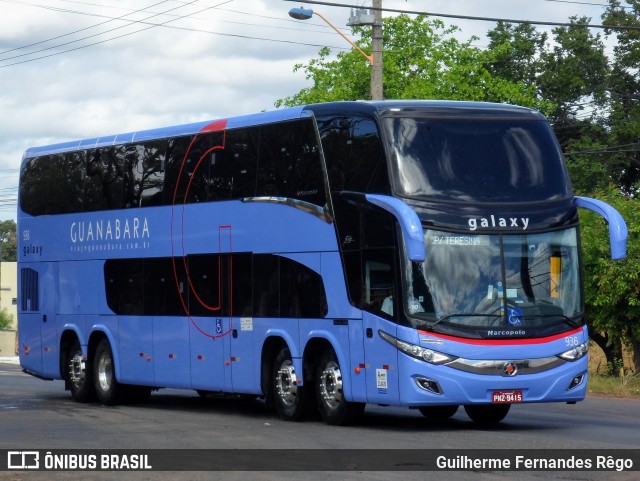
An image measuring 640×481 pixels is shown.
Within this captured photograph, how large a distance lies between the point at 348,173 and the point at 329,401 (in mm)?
2970

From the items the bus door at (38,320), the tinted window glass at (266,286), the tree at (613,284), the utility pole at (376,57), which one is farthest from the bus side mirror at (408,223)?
the utility pole at (376,57)

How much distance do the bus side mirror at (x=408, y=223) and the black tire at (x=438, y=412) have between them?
368 centimetres

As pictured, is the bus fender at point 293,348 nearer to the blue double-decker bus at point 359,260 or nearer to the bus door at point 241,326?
the blue double-decker bus at point 359,260

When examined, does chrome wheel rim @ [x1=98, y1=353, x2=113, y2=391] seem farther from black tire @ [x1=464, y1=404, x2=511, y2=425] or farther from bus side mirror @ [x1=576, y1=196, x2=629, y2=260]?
bus side mirror @ [x1=576, y1=196, x2=629, y2=260]

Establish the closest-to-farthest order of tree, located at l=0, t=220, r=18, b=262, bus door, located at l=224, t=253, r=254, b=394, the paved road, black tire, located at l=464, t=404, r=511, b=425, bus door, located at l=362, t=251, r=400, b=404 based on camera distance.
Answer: the paved road → bus door, located at l=362, t=251, r=400, b=404 → black tire, located at l=464, t=404, r=511, b=425 → bus door, located at l=224, t=253, r=254, b=394 → tree, located at l=0, t=220, r=18, b=262

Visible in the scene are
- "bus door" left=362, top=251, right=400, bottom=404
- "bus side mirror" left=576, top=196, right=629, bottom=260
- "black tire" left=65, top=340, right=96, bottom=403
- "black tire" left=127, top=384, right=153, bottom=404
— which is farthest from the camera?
"black tire" left=65, top=340, right=96, bottom=403

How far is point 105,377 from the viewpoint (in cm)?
2466

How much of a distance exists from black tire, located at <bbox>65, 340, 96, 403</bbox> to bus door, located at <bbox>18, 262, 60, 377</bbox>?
30 cm

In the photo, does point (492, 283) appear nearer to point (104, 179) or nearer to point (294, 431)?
point (294, 431)

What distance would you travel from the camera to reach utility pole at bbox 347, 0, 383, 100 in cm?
2958

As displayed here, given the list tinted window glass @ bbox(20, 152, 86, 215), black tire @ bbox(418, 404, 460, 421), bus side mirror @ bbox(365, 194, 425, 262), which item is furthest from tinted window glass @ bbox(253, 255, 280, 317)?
tinted window glass @ bbox(20, 152, 86, 215)

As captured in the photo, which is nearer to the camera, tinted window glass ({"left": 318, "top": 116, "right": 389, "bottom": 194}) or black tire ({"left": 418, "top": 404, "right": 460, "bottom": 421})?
tinted window glass ({"left": 318, "top": 116, "right": 389, "bottom": 194})

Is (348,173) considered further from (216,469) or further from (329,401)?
(216,469)

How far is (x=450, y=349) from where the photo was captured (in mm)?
16984
